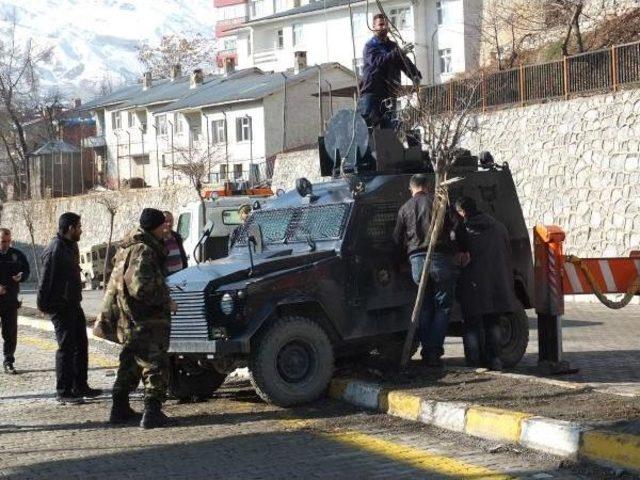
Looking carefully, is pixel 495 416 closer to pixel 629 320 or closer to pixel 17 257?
pixel 17 257

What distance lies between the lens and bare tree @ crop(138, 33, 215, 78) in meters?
100

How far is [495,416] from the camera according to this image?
29.7ft

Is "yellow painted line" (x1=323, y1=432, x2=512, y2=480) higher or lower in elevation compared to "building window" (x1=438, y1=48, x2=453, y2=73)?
lower

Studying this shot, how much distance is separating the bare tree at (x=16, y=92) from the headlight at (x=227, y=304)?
58153 mm

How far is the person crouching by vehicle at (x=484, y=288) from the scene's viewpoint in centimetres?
1180

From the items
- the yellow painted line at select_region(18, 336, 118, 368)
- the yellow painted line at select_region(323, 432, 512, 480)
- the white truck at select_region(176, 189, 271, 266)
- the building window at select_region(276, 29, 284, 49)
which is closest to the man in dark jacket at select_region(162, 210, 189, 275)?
the yellow painted line at select_region(18, 336, 118, 368)

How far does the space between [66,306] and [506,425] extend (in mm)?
5537

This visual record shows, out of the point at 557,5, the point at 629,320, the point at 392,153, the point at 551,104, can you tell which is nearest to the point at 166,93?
the point at 557,5

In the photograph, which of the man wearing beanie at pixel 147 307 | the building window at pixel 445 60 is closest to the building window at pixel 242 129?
the building window at pixel 445 60

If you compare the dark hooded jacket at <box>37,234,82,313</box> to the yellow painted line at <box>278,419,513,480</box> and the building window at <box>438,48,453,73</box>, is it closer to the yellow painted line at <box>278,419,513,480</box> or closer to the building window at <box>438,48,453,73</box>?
the yellow painted line at <box>278,419,513,480</box>

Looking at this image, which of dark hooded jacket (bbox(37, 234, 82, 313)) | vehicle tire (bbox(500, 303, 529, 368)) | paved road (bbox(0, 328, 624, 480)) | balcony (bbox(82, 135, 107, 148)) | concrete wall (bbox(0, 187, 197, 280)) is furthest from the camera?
balcony (bbox(82, 135, 107, 148))

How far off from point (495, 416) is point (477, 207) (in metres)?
3.85

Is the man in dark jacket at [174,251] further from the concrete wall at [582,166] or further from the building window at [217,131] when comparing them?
the building window at [217,131]

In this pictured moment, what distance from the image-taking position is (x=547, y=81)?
1075 inches
